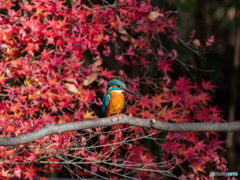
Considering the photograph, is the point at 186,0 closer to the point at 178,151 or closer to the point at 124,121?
the point at 178,151

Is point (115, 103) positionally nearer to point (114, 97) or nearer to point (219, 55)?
point (114, 97)

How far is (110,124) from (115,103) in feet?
1.37

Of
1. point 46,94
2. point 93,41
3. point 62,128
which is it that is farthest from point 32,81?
point 62,128

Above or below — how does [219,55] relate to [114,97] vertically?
above

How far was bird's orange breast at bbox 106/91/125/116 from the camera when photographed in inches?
88.5

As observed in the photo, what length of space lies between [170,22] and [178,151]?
1.39m

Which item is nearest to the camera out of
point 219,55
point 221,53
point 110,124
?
point 110,124

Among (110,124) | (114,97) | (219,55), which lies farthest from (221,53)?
(110,124)

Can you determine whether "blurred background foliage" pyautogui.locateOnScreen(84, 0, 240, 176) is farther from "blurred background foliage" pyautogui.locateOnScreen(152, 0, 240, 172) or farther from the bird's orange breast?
the bird's orange breast

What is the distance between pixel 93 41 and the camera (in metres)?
2.58

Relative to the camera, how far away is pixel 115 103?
7.38ft

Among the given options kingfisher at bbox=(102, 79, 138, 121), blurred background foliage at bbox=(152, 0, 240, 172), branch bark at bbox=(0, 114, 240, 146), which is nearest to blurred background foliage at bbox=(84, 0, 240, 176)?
blurred background foliage at bbox=(152, 0, 240, 172)

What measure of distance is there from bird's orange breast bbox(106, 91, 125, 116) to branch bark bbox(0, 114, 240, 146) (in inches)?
13.1

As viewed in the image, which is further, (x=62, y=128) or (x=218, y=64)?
(x=218, y=64)
